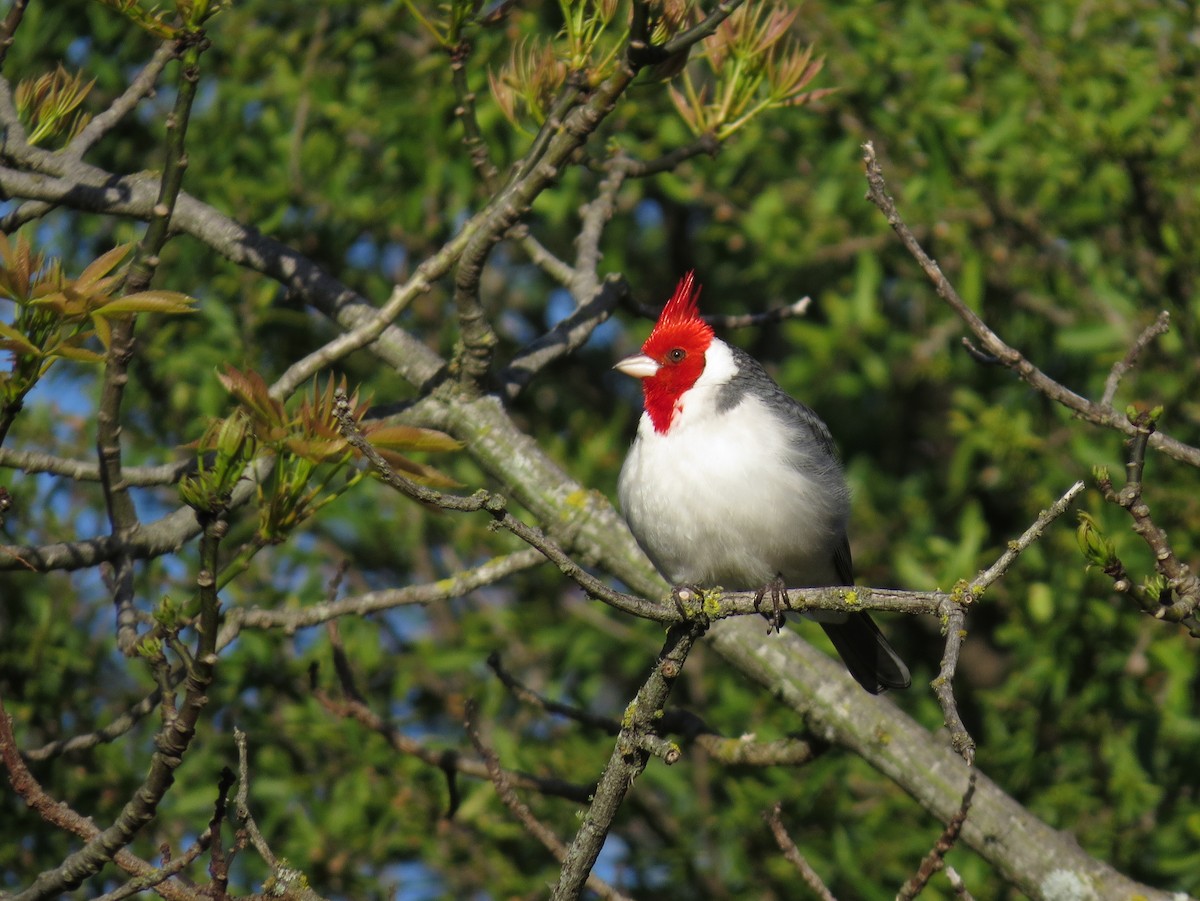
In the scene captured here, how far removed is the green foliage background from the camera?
16.8 ft

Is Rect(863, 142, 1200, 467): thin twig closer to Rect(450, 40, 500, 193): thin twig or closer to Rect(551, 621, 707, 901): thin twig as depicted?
Rect(551, 621, 707, 901): thin twig

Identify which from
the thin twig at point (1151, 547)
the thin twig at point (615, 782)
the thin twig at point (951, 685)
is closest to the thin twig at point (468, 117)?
the thin twig at point (615, 782)

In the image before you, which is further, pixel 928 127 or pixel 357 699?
pixel 928 127

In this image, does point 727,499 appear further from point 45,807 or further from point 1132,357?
point 45,807

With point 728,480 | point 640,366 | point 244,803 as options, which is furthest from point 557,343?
point 244,803

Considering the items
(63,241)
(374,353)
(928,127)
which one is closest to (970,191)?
(928,127)

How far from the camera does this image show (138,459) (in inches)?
208

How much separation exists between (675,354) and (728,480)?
0.66 m

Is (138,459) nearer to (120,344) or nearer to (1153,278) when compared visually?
(120,344)

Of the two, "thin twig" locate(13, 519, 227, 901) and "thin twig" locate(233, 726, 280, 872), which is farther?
"thin twig" locate(233, 726, 280, 872)

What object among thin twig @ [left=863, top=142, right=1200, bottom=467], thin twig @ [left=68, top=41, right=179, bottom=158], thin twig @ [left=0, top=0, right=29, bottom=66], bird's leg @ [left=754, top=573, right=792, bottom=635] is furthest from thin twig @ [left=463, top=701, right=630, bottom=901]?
thin twig @ [left=0, top=0, right=29, bottom=66]

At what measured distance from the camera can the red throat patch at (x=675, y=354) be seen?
13.8 ft

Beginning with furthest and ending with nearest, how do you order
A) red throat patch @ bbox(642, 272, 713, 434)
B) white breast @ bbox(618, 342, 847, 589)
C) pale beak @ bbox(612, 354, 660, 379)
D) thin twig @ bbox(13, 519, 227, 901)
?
pale beak @ bbox(612, 354, 660, 379) < red throat patch @ bbox(642, 272, 713, 434) < white breast @ bbox(618, 342, 847, 589) < thin twig @ bbox(13, 519, 227, 901)

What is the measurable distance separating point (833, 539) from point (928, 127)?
1946 mm
